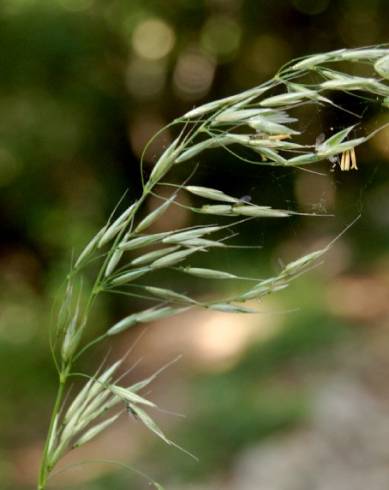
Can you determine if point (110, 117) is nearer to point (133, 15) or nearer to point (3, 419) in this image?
point (133, 15)

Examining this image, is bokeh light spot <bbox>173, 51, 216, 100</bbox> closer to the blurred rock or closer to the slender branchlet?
the blurred rock

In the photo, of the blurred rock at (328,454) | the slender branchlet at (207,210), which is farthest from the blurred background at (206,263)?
the slender branchlet at (207,210)

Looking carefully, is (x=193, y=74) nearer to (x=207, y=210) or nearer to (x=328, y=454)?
(x=328, y=454)

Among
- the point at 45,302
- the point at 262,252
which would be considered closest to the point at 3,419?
the point at 45,302

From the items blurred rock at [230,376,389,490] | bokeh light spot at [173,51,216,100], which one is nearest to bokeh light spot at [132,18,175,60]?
bokeh light spot at [173,51,216,100]

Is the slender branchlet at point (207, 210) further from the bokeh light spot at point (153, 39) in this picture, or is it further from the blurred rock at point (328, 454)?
the bokeh light spot at point (153, 39)
